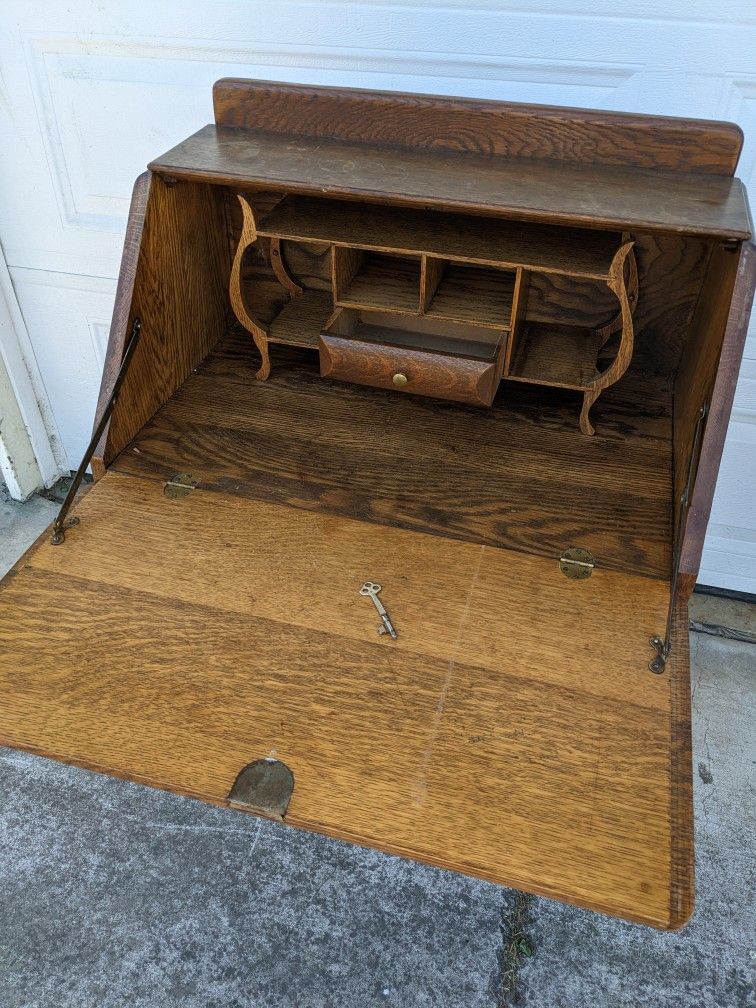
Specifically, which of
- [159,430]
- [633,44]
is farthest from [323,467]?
[633,44]

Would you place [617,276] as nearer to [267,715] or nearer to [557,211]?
[557,211]

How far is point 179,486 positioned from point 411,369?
477 mm

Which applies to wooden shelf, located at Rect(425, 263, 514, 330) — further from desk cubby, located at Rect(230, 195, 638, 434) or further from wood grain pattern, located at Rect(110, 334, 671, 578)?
wood grain pattern, located at Rect(110, 334, 671, 578)

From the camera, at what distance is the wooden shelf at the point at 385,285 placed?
60.9 inches

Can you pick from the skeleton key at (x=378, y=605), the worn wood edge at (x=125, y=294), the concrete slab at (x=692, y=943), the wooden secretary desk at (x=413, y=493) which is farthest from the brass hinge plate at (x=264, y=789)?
the concrete slab at (x=692, y=943)

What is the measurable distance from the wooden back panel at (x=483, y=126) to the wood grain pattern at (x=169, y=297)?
204mm

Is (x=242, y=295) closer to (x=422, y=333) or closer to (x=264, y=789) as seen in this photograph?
(x=422, y=333)

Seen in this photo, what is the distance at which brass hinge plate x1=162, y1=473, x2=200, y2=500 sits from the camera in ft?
4.79

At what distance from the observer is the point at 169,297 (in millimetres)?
1595

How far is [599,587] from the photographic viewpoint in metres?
1.30

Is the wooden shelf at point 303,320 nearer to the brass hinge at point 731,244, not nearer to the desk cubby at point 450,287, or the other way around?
the desk cubby at point 450,287

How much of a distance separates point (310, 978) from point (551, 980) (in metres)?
0.53

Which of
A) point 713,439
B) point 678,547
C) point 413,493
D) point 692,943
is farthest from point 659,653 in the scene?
point 692,943

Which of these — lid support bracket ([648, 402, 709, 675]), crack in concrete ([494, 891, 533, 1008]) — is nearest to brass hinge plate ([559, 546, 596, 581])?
lid support bracket ([648, 402, 709, 675])
